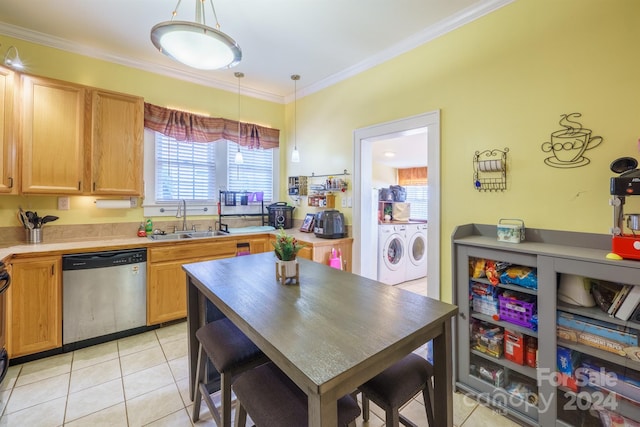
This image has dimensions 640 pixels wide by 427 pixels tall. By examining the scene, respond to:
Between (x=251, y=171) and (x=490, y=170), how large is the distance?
2.99 meters

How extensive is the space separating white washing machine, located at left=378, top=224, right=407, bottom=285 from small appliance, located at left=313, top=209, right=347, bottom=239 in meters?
0.89

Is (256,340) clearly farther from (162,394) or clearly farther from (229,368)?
(162,394)

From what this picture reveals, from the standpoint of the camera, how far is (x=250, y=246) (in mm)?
3338

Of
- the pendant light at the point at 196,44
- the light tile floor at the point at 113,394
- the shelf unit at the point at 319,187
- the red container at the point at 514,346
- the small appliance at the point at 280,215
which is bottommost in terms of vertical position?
the light tile floor at the point at 113,394

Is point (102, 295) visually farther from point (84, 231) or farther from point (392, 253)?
point (392, 253)

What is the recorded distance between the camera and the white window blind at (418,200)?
21.5ft

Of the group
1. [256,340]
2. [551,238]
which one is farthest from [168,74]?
[551,238]

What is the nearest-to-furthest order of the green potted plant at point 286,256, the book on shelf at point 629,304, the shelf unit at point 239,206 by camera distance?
the book on shelf at point 629,304 → the green potted plant at point 286,256 → the shelf unit at point 239,206

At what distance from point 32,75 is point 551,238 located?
13.8 ft

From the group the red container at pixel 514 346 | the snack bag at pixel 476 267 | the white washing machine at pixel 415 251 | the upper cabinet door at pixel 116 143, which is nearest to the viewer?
the red container at pixel 514 346

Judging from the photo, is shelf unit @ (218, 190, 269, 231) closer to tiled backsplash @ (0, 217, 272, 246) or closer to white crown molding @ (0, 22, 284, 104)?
tiled backsplash @ (0, 217, 272, 246)

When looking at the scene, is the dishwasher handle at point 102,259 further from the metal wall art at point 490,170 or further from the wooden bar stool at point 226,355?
the metal wall art at point 490,170

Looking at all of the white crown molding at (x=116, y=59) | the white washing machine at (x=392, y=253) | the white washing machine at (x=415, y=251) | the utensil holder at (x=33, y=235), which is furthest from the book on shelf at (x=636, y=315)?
the utensil holder at (x=33, y=235)

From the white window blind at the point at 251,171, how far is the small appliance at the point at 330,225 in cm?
126
